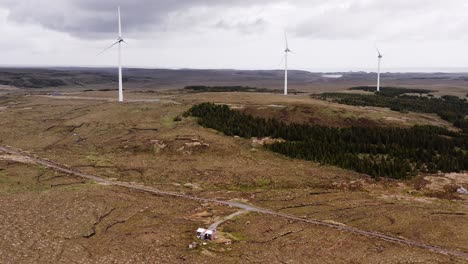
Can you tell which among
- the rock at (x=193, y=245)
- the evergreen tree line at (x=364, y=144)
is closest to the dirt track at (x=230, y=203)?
the rock at (x=193, y=245)

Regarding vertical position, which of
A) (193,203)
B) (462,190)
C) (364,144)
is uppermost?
(364,144)

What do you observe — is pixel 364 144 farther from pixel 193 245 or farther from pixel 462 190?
pixel 193 245

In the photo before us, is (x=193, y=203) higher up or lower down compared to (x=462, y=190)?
lower down

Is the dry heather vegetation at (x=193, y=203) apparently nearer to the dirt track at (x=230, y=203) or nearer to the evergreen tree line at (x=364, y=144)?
the dirt track at (x=230, y=203)

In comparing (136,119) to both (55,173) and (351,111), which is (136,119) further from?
(351,111)

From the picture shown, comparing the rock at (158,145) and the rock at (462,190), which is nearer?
the rock at (462,190)

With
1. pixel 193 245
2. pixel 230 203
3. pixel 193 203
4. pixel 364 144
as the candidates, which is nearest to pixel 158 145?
pixel 193 203

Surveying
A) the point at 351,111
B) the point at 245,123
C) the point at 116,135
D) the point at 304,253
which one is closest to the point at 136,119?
the point at 116,135
